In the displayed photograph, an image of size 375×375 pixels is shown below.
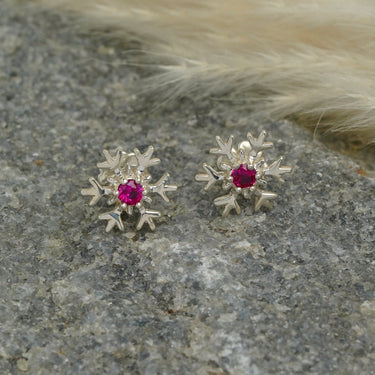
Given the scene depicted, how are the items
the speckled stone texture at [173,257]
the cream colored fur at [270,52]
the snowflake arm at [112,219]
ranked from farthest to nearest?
1. the cream colored fur at [270,52]
2. the snowflake arm at [112,219]
3. the speckled stone texture at [173,257]

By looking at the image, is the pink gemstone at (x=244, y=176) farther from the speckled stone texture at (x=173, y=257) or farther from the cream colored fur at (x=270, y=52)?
the cream colored fur at (x=270, y=52)

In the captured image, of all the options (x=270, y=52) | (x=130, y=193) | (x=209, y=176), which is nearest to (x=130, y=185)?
(x=130, y=193)

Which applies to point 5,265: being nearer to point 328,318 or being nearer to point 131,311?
point 131,311

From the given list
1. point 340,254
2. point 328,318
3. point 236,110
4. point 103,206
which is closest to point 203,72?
point 236,110

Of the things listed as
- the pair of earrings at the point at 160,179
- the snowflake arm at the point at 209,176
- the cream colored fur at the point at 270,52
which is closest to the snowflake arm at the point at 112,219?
the pair of earrings at the point at 160,179

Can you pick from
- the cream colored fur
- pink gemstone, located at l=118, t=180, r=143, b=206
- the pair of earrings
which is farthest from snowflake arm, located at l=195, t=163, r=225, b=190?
the cream colored fur

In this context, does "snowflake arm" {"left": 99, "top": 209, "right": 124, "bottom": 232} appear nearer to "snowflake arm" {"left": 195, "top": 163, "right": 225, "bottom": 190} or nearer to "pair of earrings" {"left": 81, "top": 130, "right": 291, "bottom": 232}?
"pair of earrings" {"left": 81, "top": 130, "right": 291, "bottom": 232}

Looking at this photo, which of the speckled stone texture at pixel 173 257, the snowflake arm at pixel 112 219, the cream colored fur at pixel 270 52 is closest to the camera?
the speckled stone texture at pixel 173 257

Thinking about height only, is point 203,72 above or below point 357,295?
above
